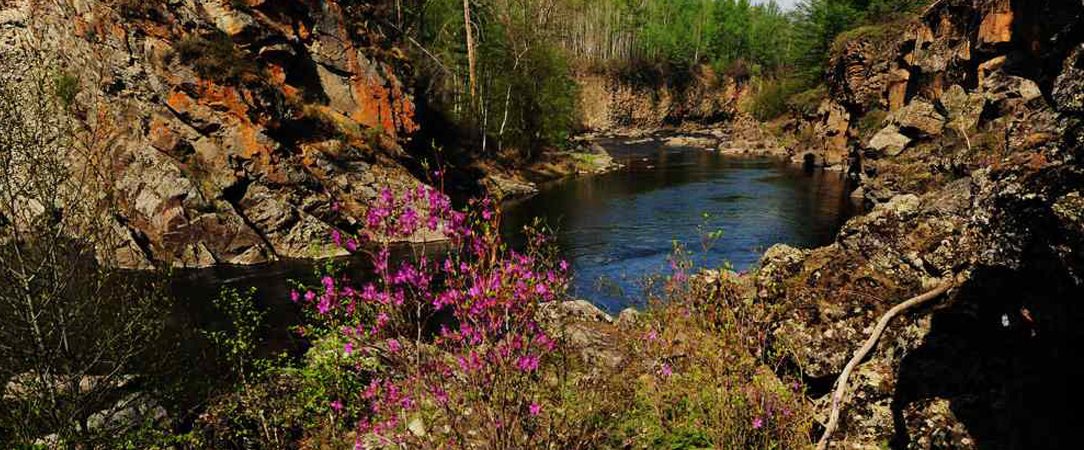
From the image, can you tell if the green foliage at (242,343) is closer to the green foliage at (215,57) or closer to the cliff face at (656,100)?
the green foliage at (215,57)

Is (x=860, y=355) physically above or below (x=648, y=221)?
above

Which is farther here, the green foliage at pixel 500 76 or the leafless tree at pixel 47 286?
the green foliage at pixel 500 76

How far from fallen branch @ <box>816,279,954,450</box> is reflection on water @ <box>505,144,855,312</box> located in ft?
24.7

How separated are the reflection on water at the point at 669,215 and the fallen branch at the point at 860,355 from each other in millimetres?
7523

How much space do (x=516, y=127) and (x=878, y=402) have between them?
148ft

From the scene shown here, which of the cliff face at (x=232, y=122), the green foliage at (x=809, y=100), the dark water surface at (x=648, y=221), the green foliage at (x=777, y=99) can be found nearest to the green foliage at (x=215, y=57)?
the cliff face at (x=232, y=122)

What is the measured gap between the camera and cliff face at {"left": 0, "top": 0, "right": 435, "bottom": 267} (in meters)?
22.6

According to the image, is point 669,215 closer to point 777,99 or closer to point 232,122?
point 232,122

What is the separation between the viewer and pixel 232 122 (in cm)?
2502

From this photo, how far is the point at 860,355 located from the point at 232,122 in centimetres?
2624

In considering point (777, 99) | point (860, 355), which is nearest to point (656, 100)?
point (777, 99)

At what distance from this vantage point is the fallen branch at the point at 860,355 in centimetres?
421

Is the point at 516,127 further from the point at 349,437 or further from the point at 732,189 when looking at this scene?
the point at 349,437

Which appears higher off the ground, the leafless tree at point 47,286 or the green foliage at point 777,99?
the green foliage at point 777,99
